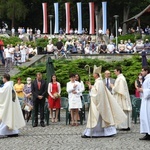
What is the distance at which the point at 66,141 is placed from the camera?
14.7 metres

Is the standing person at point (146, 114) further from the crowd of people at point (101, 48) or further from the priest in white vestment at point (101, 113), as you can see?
the crowd of people at point (101, 48)

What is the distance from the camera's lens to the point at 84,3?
73688 mm

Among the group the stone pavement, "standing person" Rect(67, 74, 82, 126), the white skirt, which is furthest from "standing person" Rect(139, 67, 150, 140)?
"standing person" Rect(67, 74, 82, 126)

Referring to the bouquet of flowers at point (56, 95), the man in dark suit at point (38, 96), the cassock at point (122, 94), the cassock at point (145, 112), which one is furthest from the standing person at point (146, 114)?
the bouquet of flowers at point (56, 95)

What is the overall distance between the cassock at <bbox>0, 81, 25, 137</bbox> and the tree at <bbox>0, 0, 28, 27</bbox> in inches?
2307

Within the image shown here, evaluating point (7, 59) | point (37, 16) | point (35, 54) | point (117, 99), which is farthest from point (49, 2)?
point (117, 99)

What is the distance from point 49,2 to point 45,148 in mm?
67348

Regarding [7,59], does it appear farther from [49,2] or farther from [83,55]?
[49,2]

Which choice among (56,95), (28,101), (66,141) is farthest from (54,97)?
(66,141)

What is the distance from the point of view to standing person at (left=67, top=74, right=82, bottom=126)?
1852cm

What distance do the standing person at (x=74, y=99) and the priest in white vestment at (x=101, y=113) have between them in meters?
2.84

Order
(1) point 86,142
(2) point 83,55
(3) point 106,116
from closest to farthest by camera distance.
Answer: (1) point 86,142, (3) point 106,116, (2) point 83,55

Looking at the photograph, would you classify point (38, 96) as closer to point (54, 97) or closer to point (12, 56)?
point (54, 97)

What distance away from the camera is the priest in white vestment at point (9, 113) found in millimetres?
15852
